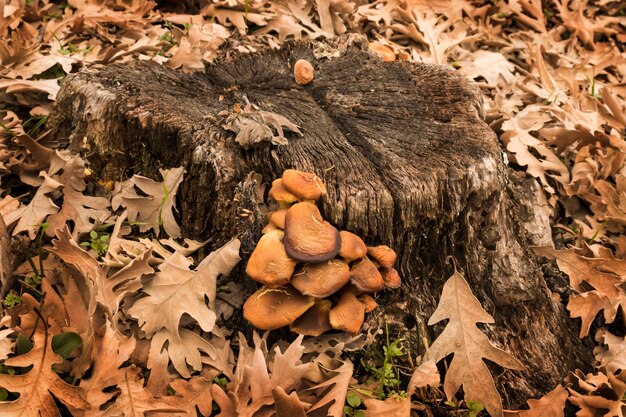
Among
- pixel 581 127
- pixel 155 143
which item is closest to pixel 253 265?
pixel 155 143

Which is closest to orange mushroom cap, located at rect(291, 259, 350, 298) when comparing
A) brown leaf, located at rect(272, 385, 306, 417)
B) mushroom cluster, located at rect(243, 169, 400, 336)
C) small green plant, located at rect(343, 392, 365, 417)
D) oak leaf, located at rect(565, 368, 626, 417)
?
mushroom cluster, located at rect(243, 169, 400, 336)

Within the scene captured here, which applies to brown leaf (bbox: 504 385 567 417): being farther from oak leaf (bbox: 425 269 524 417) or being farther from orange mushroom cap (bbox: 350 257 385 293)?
orange mushroom cap (bbox: 350 257 385 293)

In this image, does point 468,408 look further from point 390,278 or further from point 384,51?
point 384,51

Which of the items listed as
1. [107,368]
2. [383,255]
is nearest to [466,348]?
[383,255]

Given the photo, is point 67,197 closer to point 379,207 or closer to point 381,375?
point 379,207

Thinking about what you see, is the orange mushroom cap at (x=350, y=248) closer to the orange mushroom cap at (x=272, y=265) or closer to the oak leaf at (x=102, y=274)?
the orange mushroom cap at (x=272, y=265)

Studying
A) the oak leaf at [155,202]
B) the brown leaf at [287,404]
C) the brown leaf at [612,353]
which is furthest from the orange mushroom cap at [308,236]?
the brown leaf at [612,353]
